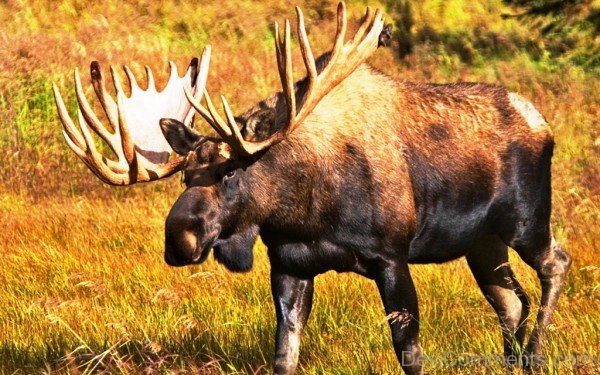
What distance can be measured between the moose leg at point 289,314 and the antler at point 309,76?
0.73 metres

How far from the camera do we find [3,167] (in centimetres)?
1093

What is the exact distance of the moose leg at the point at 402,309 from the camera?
5.04m

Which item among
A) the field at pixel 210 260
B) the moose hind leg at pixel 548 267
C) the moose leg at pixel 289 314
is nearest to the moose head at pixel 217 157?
the moose leg at pixel 289 314

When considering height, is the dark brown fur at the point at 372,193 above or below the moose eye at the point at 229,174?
below

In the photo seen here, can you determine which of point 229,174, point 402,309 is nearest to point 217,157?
point 229,174

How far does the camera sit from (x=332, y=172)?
502cm

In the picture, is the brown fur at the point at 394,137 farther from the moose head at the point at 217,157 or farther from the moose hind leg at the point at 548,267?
the moose hind leg at the point at 548,267

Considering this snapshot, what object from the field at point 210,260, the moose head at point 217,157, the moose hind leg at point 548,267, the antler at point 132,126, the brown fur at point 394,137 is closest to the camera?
the moose head at point 217,157

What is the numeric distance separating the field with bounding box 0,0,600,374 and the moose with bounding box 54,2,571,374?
31 cm

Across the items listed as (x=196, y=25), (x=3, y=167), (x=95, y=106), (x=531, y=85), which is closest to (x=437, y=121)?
(x=3, y=167)

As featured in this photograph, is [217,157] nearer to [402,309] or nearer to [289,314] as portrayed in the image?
[289,314]

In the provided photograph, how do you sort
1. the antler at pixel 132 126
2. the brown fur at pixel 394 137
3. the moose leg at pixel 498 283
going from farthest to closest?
the moose leg at pixel 498 283 → the brown fur at pixel 394 137 → the antler at pixel 132 126

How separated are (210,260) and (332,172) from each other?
269 centimetres

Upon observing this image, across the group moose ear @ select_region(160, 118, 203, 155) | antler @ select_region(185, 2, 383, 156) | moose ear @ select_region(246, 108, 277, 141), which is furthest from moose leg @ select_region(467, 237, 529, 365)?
moose ear @ select_region(160, 118, 203, 155)
